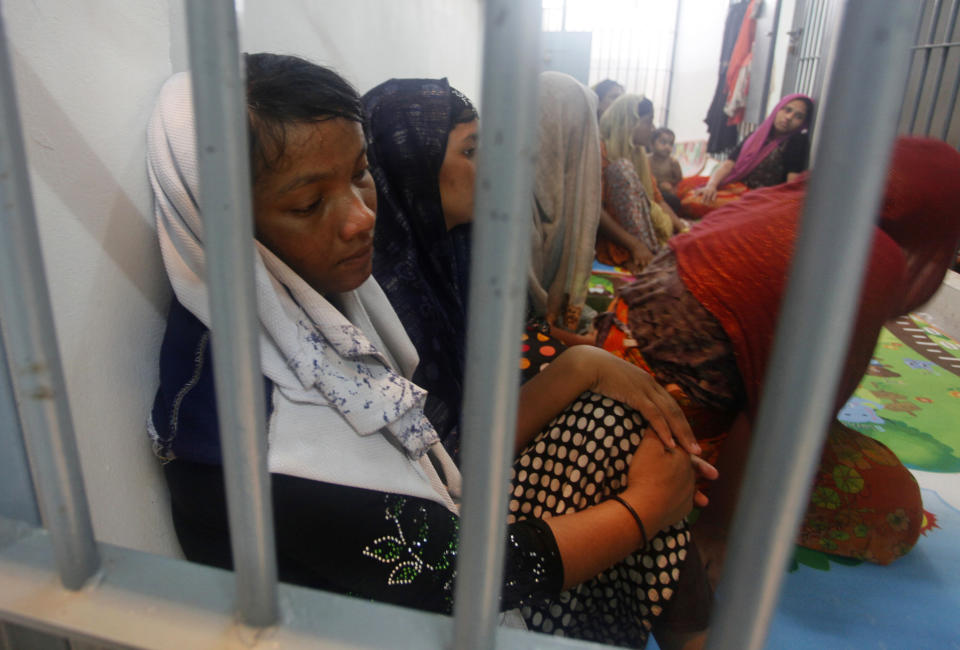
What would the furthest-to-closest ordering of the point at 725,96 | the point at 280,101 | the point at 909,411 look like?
the point at 725,96 → the point at 909,411 → the point at 280,101

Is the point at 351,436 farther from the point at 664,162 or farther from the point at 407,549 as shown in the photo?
the point at 664,162

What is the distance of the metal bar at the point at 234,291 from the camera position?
24 centimetres

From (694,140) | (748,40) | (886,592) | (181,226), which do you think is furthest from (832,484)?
(694,140)

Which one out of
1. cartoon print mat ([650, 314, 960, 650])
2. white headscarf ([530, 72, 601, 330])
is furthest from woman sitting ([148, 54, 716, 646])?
white headscarf ([530, 72, 601, 330])

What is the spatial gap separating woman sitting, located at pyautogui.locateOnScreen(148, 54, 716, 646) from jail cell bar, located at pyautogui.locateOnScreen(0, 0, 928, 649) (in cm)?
20

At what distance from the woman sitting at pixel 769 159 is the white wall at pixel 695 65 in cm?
381

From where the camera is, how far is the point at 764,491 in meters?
0.23

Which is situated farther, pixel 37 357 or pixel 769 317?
pixel 769 317

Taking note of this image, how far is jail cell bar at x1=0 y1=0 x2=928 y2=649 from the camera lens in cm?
20

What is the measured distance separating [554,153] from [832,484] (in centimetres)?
145

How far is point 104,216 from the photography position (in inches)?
22.8

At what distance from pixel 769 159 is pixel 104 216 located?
4.25 metres

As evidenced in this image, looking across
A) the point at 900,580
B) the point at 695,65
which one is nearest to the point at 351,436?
the point at 900,580

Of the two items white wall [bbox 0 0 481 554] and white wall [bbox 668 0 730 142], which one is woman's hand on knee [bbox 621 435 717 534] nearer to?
white wall [bbox 0 0 481 554]
